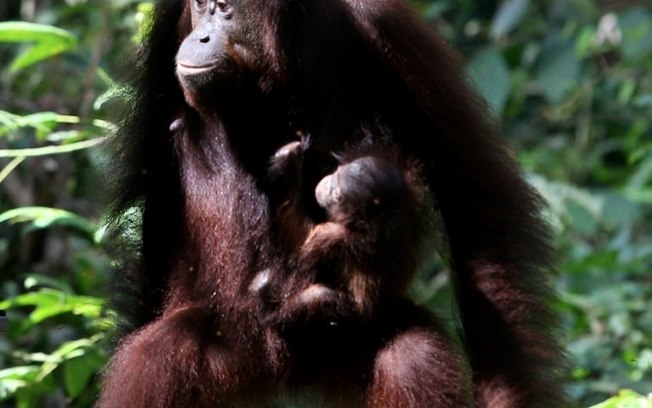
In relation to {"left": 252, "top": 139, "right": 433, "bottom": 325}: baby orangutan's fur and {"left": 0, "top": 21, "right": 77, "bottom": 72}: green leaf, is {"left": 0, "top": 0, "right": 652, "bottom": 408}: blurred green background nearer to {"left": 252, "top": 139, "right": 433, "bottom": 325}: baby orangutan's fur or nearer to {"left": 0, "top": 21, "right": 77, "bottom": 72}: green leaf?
{"left": 0, "top": 21, "right": 77, "bottom": 72}: green leaf

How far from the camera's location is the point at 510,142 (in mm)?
4926

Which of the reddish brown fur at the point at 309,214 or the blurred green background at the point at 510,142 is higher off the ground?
the reddish brown fur at the point at 309,214

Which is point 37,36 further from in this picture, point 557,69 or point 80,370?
point 557,69

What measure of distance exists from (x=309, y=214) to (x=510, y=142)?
184 cm

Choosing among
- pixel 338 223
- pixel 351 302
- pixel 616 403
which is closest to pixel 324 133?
pixel 338 223

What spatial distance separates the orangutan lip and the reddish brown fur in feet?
0.30

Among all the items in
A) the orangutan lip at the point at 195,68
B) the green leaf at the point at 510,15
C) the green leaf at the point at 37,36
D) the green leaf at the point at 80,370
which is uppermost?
the orangutan lip at the point at 195,68

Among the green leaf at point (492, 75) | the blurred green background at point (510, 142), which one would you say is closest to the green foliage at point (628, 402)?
the blurred green background at point (510, 142)

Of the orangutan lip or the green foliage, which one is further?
the orangutan lip

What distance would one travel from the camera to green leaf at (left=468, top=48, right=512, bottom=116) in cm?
526

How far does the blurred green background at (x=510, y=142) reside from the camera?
3.75m

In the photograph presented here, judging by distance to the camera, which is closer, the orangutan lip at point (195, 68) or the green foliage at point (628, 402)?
the green foliage at point (628, 402)

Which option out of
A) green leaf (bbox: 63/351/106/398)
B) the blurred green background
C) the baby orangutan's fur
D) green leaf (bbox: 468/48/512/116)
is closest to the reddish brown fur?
the baby orangutan's fur

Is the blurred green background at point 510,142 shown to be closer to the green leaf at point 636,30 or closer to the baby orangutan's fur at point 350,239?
the green leaf at point 636,30
